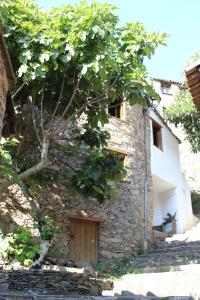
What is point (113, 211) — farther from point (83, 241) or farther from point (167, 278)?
point (167, 278)

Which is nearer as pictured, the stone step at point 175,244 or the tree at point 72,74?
the tree at point 72,74

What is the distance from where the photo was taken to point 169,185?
680 inches

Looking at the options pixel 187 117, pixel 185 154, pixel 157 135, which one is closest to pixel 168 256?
pixel 157 135

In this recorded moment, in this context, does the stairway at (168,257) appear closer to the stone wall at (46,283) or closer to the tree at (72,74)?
the stone wall at (46,283)

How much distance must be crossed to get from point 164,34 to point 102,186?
3.60 metres

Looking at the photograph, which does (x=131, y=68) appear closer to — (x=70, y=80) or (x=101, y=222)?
(x=70, y=80)

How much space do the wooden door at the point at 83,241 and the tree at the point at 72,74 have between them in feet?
7.65

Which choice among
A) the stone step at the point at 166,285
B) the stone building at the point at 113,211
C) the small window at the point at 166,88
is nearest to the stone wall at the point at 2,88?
the stone step at the point at 166,285

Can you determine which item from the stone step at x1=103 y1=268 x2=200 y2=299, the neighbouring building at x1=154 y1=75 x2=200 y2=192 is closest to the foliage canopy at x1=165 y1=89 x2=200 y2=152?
the neighbouring building at x1=154 y1=75 x2=200 y2=192

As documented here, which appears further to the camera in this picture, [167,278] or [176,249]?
[176,249]

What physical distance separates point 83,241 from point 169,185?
20.9ft

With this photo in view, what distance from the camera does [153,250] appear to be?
12.6 metres

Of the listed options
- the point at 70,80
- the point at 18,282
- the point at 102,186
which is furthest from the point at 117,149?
the point at 18,282

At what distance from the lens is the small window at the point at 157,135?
56.3ft
